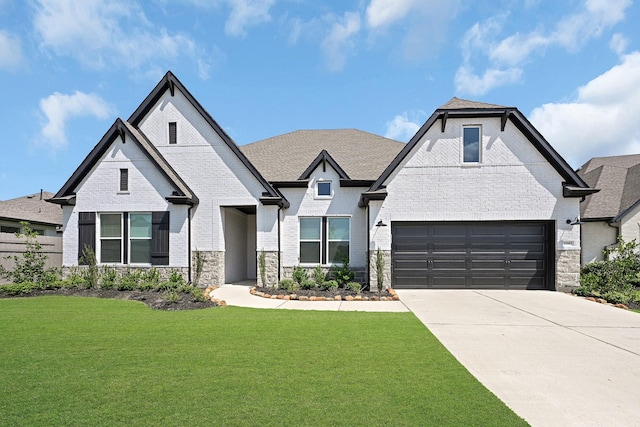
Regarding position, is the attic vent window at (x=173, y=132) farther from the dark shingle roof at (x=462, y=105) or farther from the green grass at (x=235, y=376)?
the dark shingle roof at (x=462, y=105)

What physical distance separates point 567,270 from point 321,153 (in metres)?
10.1

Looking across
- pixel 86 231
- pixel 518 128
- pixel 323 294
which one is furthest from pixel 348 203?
pixel 86 231

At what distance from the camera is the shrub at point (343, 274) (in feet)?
41.4

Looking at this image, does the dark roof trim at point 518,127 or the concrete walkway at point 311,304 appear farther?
the dark roof trim at point 518,127

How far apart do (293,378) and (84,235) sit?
488 inches

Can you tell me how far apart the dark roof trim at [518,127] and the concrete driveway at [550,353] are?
182 inches

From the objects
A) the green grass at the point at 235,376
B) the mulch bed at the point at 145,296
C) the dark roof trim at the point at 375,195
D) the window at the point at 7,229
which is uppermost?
the dark roof trim at the point at 375,195

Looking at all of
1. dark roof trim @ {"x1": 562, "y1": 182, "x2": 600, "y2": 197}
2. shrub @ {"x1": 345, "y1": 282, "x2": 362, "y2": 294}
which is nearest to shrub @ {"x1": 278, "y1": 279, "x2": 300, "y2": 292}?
shrub @ {"x1": 345, "y1": 282, "x2": 362, "y2": 294}

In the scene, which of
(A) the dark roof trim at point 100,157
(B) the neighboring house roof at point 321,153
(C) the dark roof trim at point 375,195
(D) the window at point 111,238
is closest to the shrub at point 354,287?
(C) the dark roof trim at point 375,195

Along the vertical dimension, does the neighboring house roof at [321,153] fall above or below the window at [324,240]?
above

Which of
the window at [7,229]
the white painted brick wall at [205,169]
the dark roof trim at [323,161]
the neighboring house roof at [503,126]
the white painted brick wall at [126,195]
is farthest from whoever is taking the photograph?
the window at [7,229]

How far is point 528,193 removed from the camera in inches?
474

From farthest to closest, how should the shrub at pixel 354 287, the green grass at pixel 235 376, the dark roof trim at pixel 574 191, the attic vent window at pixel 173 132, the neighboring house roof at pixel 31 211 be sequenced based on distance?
the neighboring house roof at pixel 31 211
the attic vent window at pixel 173 132
the dark roof trim at pixel 574 191
the shrub at pixel 354 287
the green grass at pixel 235 376

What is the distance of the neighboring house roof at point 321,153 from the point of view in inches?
553
